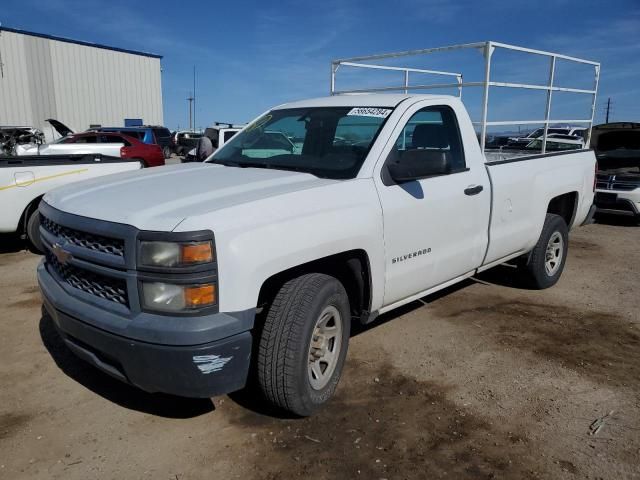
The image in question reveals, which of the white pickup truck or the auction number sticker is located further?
the auction number sticker

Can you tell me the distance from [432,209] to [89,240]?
2184mm

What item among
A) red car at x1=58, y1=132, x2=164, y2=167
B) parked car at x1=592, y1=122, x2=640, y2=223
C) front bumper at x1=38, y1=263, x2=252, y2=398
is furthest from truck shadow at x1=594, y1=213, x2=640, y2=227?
red car at x1=58, y1=132, x2=164, y2=167

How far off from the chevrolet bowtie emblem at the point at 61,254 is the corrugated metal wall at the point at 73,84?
27.7 metres

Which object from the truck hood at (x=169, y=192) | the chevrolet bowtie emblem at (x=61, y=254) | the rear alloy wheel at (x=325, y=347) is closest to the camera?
the truck hood at (x=169, y=192)

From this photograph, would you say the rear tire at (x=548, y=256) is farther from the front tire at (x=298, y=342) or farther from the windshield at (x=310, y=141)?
the front tire at (x=298, y=342)

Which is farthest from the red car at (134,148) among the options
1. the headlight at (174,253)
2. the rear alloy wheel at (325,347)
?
the headlight at (174,253)

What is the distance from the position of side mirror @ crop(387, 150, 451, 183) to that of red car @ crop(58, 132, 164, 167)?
11.1m

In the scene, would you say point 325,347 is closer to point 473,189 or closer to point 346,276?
point 346,276

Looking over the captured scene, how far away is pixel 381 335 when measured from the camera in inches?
173

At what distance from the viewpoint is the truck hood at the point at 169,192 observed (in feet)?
→ 8.50

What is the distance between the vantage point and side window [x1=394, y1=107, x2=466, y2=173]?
4.11m

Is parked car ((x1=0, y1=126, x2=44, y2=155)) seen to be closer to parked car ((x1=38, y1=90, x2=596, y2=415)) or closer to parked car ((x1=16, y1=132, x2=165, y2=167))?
parked car ((x1=16, y1=132, x2=165, y2=167))

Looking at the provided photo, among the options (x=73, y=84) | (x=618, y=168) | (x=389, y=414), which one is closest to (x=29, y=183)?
(x=389, y=414)

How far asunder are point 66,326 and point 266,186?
1.32 meters
